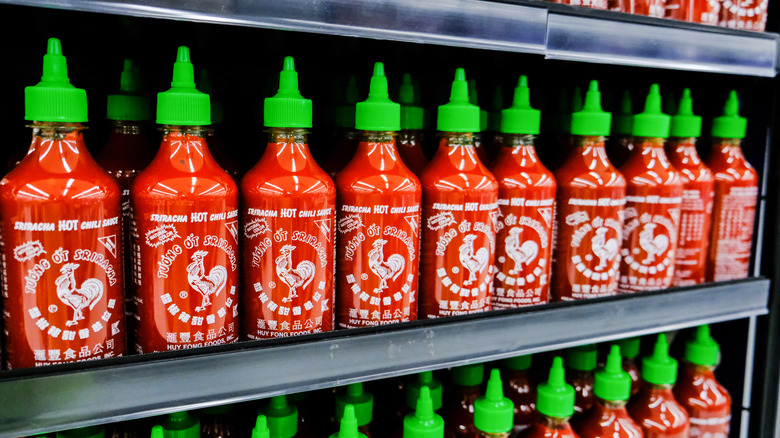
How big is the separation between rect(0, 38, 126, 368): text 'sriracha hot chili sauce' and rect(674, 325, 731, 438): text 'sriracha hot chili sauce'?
1130mm

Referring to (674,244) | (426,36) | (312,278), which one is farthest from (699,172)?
(312,278)

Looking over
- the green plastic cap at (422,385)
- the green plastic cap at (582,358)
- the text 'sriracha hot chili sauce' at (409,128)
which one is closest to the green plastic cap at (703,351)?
the green plastic cap at (582,358)

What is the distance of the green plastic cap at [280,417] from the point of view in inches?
35.3

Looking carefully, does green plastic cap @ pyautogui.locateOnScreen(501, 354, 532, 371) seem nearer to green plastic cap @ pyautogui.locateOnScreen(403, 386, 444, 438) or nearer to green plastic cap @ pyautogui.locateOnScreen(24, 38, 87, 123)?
green plastic cap @ pyautogui.locateOnScreen(403, 386, 444, 438)

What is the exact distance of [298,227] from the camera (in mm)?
804

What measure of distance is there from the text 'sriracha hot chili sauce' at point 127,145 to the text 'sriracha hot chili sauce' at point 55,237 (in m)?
0.09

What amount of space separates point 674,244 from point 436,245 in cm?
51

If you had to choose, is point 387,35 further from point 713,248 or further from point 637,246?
point 713,248

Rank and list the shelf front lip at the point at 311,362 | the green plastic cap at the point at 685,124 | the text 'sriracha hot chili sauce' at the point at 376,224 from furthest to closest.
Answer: the green plastic cap at the point at 685,124 → the text 'sriracha hot chili sauce' at the point at 376,224 → the shelf front lip at the point at 311,362

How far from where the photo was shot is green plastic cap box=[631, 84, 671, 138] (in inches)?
44.0

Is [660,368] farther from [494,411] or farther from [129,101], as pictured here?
[129,101]

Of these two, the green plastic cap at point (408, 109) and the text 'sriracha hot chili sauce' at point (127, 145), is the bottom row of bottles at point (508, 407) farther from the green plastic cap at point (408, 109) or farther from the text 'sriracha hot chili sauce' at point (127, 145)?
the green plastic cap at point (408, 109)

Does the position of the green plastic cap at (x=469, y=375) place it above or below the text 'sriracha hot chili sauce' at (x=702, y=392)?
above

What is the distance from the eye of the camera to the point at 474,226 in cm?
92
